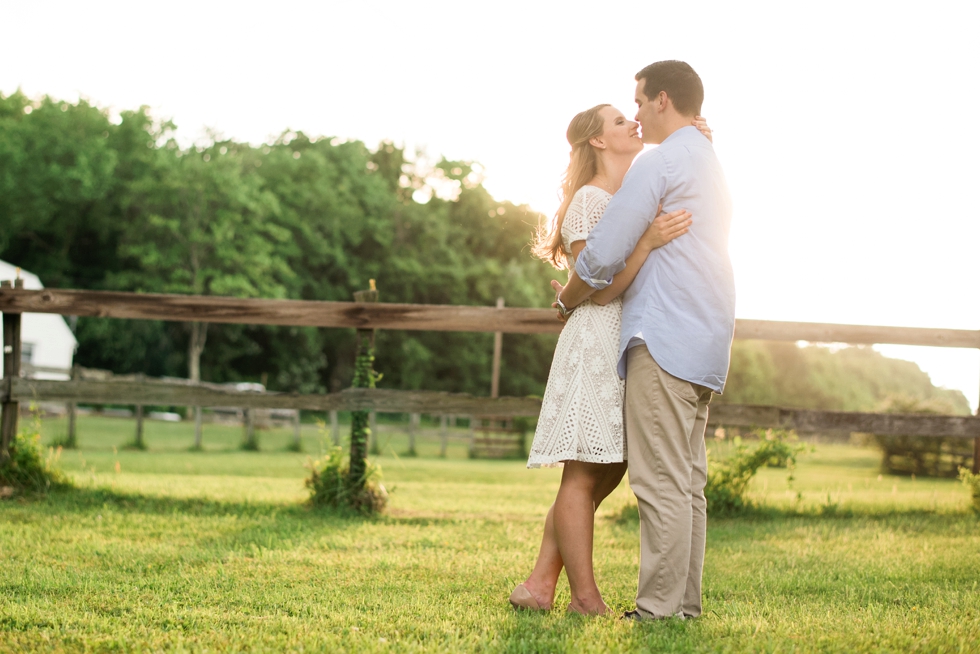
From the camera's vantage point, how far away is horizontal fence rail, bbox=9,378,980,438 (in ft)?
18.1

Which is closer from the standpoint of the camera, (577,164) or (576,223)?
(576,223)

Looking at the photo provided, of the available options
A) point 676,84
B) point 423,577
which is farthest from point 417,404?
point 676,84

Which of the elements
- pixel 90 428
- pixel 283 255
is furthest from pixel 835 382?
pixel 90 428

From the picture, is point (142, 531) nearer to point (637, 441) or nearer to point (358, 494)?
point (358, 494)

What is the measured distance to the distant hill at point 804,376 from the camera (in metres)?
47.0

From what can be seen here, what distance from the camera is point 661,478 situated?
2.80 metres

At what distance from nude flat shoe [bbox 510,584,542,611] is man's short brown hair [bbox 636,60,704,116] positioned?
1.82 meters

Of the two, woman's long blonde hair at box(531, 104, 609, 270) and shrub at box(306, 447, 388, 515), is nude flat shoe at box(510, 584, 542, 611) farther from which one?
shrub at box(306, 447, 388, 515)

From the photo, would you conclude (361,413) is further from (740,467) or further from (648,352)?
(648,352)

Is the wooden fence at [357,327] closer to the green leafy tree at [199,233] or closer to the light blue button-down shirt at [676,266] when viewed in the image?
the light blue button-down shirt at [676,266]

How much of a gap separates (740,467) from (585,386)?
3079 millimetres

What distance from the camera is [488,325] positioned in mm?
5598

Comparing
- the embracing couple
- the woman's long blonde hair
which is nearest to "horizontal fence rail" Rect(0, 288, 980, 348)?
the woman's long blonde hair

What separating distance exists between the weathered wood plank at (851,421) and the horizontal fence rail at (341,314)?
20.0 inches
